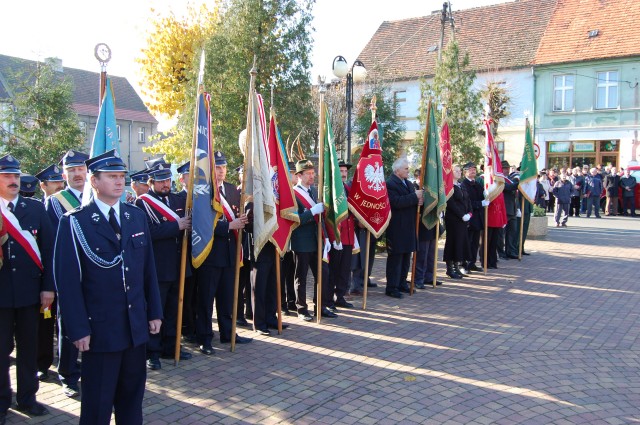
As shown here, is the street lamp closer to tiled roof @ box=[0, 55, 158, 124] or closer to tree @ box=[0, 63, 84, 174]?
tree @ box=[0, 63, 84, 174]

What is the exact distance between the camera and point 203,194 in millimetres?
6082

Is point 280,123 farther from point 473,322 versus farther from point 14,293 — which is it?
point 14,293

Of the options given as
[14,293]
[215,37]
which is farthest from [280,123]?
[14,293]

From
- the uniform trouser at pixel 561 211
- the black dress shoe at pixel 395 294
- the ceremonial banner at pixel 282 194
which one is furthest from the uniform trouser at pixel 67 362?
the uniform trouser at pixel 561 211

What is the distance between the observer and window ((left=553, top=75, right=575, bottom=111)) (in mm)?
30719

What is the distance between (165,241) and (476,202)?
Answer: 711cm

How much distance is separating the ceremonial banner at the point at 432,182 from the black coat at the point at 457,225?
0.91 m

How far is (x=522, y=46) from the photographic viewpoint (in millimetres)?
32156

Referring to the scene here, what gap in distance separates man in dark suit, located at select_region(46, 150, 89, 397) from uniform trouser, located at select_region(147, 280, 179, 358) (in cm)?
84

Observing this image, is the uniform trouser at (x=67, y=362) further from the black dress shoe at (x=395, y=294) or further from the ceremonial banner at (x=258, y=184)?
the black dress shoe at (x=395, y=294)

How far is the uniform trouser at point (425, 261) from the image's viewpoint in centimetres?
998

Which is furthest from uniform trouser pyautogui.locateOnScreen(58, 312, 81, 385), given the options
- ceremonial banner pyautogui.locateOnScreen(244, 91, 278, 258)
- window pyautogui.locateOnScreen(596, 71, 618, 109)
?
window pyautogui.locateOnScreen(596, 71, 618, 109)

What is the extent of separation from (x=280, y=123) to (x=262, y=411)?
8.95 meters

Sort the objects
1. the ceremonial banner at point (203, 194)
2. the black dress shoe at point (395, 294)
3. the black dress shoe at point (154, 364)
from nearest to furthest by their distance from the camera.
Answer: the black dress shoe at point (154, 364), the ceremonial banner at point (203, 194), the black dress shoe at point (395, 294)
